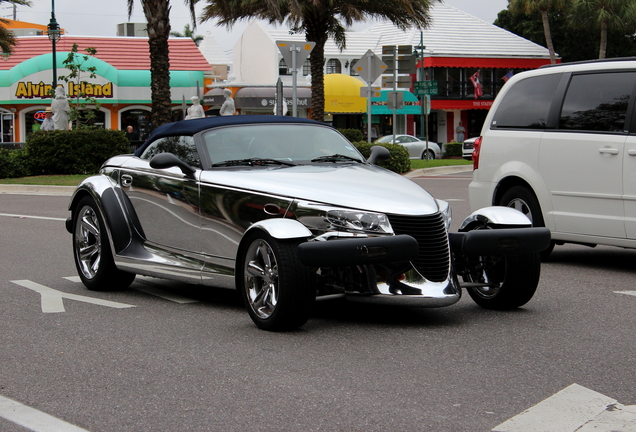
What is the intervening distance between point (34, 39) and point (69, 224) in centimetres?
3761

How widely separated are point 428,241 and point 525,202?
373cm

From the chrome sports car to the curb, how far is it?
532 inches

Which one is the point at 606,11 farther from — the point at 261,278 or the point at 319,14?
the point at 261,278

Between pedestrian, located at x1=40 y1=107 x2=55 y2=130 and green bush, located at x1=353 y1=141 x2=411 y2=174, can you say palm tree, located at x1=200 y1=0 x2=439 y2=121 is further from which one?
pedestrian, located at x1=40 y1=107 x2=55 y2=130

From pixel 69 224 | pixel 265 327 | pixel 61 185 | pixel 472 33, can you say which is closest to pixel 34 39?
pixel 61 185

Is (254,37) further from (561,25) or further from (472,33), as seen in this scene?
(561,25)

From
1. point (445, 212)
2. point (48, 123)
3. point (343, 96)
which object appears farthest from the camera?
point (343, 96)

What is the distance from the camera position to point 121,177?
26.0 feet

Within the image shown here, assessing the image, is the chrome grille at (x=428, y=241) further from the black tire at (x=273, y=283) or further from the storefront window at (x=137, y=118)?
the storefront window at (x=137, y=118)

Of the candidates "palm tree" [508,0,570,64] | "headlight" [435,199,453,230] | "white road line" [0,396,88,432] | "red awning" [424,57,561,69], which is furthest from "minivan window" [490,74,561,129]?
"red awning" [424,57,561,69]

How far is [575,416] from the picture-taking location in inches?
164

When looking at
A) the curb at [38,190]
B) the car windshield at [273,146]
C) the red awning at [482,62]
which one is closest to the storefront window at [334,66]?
the red awning at [482,62]

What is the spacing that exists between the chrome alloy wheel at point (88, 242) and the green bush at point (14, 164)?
17.3 m

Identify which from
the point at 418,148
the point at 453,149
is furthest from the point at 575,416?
the point at 453,149
